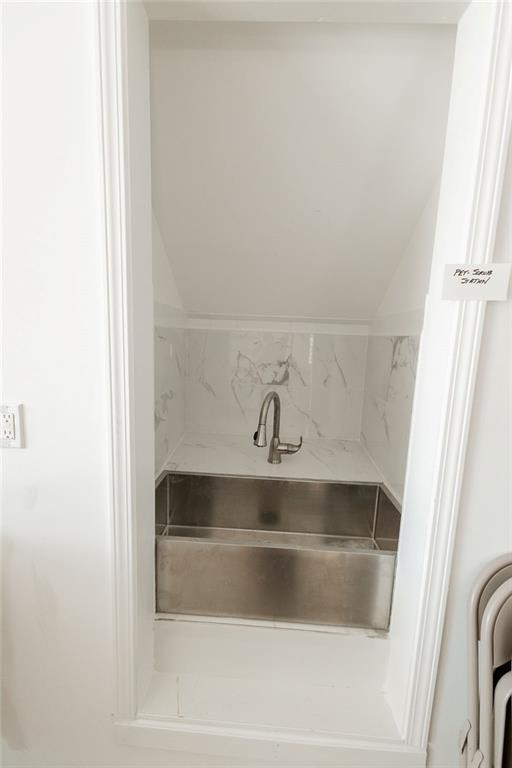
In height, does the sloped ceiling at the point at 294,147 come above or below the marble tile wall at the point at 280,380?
above

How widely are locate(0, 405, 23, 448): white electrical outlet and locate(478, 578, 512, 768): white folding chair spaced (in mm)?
1131

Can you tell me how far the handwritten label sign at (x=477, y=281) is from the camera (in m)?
0.77

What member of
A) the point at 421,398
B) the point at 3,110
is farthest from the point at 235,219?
the point at 421,398

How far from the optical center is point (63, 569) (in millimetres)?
930

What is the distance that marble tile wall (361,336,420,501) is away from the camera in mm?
1266

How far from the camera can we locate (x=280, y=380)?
6.35 feet

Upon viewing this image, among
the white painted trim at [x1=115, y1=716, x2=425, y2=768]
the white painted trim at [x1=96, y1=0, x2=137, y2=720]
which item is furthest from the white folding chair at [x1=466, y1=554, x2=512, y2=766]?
the white painted trim at [x1=96, y1=0, x2=137, y2=720]

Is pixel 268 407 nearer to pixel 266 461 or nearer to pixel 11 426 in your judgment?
pixel 266 461

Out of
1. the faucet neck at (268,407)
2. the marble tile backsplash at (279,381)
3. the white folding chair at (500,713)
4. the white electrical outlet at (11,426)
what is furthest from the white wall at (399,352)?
the white electrical outlet at (11,426)

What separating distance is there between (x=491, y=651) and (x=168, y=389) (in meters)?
1.29

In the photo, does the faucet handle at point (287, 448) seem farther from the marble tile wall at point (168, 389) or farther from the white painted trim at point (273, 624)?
the white painted trim at point (273, 624)

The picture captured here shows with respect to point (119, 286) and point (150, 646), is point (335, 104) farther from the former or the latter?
point (150, 646)

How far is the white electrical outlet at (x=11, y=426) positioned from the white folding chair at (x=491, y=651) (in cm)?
113

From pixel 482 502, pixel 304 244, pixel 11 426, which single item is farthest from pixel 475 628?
pixel 304 244
